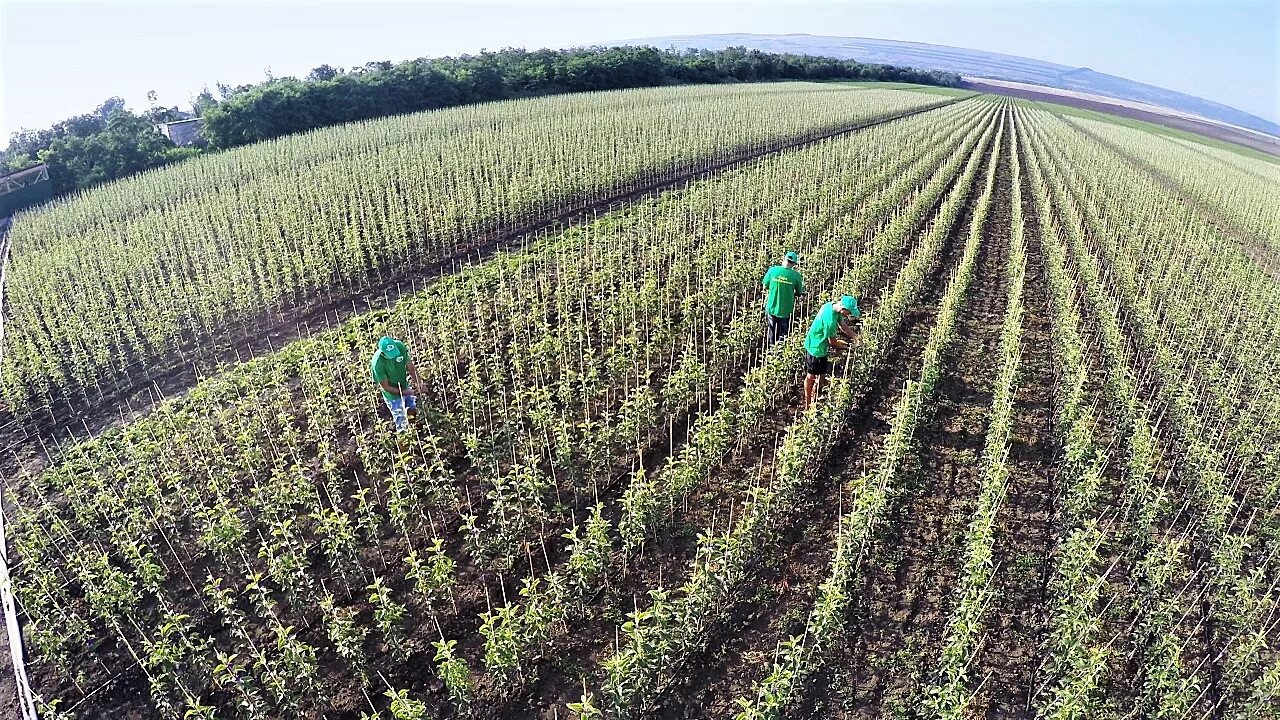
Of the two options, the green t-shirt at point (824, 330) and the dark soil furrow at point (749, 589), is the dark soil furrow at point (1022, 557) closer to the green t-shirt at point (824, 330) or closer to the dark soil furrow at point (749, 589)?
the dark soil furrow at point (749, 589)

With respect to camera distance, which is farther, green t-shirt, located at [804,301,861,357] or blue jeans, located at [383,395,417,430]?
green t-shirt, located at [804,301,861,357]

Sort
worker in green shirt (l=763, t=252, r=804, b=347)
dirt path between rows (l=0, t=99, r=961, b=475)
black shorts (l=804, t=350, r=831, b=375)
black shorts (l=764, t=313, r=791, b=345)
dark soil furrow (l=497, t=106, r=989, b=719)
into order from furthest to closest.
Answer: black shorts (l=764, t=313, r=791, b=345)
worker in green shirt (l=763, t=252, r=804, b=347)
dirt path between rows (l=0, t=99, r=961, b=475)
black shorts (l=804, t=350, r=831, b=375)
dark soil furrow (l=497, t=106, r=989, b=719)

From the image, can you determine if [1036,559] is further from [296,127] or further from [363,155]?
[296,127]

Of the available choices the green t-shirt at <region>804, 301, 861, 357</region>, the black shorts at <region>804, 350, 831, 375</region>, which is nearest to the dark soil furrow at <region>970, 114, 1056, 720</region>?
the black shorts at <region>804, 350, 831, 375</region>

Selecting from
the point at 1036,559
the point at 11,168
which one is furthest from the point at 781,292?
the point at 11,168

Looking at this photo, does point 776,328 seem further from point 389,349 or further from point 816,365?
point 389,349

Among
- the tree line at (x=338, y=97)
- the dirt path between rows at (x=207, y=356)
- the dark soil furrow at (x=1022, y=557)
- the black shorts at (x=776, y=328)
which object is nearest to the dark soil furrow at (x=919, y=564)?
the dark soil furrow at (x=1022, y=557)

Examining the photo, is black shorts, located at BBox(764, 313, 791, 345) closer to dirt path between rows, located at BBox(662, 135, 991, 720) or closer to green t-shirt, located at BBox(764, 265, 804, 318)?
green t-shirt, located at BBox(764, 265, 804, 318)
